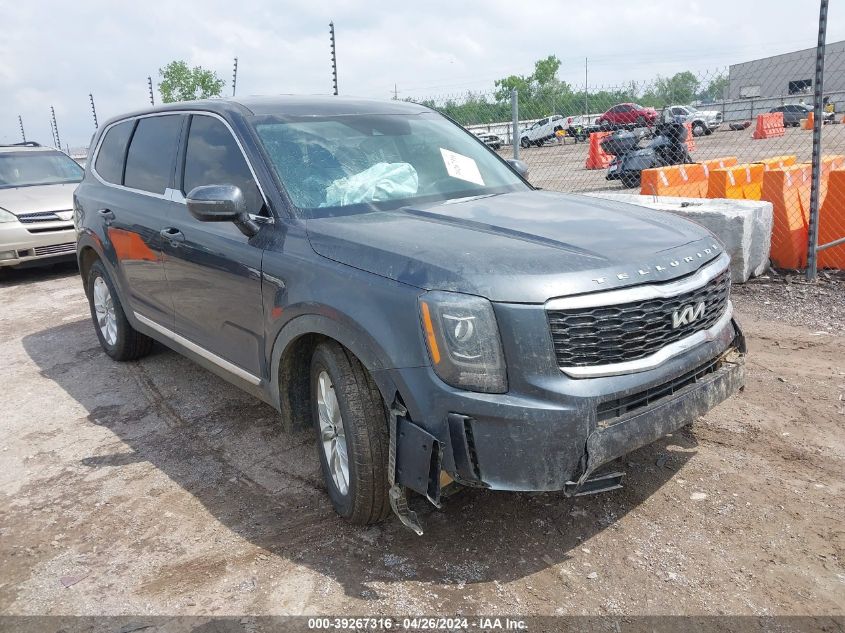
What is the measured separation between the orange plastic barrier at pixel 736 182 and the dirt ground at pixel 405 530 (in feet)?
13.2

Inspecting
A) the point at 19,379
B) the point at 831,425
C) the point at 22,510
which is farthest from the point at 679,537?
the point at 19,379

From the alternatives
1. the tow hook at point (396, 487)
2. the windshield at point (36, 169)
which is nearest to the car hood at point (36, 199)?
the windshield at point (36, 169)

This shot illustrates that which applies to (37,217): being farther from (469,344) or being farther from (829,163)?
(829,163)

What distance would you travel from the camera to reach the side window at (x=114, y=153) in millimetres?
5145

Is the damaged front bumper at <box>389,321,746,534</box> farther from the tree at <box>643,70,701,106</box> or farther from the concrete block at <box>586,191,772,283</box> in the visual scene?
the tree at <box>643,70,701,106</box>

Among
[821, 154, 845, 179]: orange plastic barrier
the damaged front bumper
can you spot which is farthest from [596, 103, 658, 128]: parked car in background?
the damaged front bumper

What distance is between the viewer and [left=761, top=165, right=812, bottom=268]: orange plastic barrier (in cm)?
700

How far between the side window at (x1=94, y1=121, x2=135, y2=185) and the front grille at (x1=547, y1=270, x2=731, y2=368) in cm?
378

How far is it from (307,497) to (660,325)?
1911 millimetres

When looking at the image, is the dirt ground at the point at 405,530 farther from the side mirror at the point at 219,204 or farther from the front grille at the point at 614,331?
the side mirror at the point at 219,204

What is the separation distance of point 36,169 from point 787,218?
10053 millimetres

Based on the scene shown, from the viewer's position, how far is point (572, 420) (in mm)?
2549

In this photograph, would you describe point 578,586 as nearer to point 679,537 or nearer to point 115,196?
point 679,537

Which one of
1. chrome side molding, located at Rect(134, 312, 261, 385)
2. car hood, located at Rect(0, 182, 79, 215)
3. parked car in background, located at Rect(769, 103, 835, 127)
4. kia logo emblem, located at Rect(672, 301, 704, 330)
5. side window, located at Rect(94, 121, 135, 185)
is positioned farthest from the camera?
parked car in background, located at Rect(769, 103, 835, 127)
